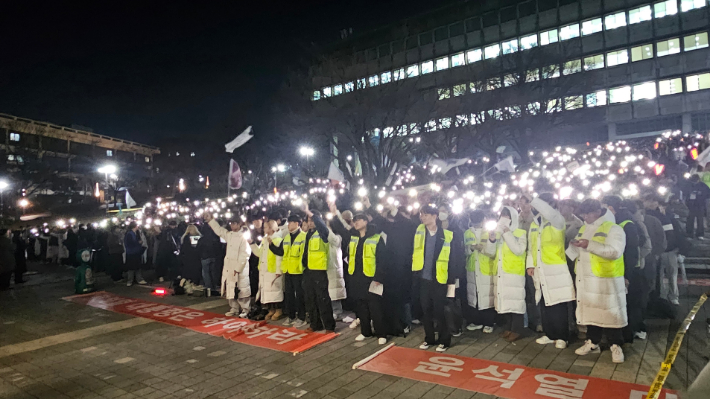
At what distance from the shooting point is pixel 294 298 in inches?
315

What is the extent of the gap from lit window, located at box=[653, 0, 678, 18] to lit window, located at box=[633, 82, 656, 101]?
5848 millimetres

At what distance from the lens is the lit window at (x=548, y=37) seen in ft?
138

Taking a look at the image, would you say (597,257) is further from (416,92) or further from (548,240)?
(416,92)

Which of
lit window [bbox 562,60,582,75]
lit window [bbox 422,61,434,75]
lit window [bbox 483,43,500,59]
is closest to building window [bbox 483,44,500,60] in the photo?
lit window [bbox 483,43,500,59]

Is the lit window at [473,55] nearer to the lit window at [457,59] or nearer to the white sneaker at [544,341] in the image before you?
the lit window at [457,59]

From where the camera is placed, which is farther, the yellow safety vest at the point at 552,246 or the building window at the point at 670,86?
the building window at the point at 670,86

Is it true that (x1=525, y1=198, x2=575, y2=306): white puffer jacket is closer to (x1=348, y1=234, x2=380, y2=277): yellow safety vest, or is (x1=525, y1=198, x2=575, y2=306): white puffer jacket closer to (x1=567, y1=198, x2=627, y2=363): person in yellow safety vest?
(x1=567, y1=198, x2=627, y2=363): person in yellow safety vest

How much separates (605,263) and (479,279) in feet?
6.22

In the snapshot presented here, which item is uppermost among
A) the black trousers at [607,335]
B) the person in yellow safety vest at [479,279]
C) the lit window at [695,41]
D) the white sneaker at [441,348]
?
the lit window at [695,41]

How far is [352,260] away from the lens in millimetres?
7051

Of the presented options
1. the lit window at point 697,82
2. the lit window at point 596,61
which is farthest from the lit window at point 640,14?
the lit window at point 697,82

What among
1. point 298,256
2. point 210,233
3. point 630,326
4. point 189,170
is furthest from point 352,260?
point 189,170

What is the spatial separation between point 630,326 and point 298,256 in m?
5.07

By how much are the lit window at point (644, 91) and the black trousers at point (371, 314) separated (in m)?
42.2
